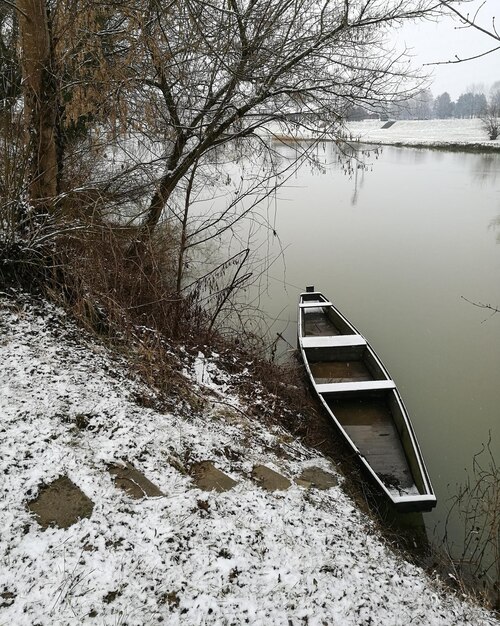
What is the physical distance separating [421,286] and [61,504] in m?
8.28

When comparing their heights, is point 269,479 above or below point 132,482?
below

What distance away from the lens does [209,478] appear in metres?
3.04

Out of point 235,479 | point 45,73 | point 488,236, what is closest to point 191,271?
point 45,73

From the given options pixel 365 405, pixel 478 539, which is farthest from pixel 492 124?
pixel 478 539

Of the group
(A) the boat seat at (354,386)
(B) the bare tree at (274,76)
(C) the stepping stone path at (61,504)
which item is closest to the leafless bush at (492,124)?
(B) the bare tree at (274,76)

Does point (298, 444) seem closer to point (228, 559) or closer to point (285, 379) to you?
point (285, 379)

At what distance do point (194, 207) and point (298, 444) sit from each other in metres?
8.97

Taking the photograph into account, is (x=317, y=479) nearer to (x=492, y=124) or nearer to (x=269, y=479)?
(x=269, y=479)

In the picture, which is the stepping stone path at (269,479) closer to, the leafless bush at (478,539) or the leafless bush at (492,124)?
the leafless bush at (478,539)

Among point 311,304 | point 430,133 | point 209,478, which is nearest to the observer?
point 209,478

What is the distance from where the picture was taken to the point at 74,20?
3.74 m

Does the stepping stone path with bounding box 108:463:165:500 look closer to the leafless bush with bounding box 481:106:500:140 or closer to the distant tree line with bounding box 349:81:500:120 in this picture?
the leafless bush with bounding box 481:106:500:140

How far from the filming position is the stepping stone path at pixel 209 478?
9.70 feet

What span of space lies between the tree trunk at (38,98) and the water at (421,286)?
4120mm
